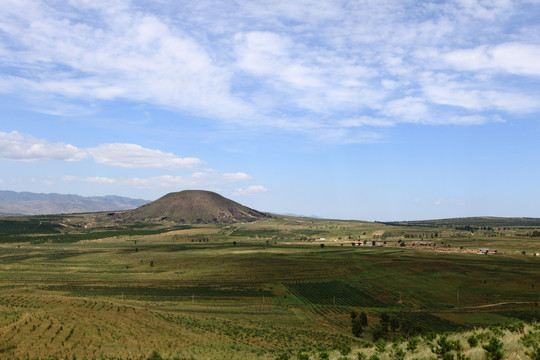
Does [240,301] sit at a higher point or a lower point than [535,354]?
lower

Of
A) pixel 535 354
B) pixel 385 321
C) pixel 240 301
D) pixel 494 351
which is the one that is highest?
pixel 535 354

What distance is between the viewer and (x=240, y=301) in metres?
111

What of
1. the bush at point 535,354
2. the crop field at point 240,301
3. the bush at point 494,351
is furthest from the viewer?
the crop field at point 240,301

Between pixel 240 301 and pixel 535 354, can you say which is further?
pixel 240 301

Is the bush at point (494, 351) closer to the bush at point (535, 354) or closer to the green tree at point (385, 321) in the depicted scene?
the bush at point (535, 354)

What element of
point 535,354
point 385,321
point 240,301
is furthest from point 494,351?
point 240,301

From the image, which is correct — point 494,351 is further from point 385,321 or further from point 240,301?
point 240,301

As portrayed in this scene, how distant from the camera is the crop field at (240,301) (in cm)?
5197

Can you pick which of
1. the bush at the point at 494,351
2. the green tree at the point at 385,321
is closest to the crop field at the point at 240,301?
the green tree at the point at 385,321

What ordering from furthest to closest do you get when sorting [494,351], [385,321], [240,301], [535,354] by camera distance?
[240,301] → [385,321] → [494,351] → [535,354]

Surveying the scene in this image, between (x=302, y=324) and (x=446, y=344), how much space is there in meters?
67.3

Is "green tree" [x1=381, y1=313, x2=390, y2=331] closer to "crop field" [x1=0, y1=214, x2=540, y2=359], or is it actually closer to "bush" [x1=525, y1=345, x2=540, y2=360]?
"crop field" [x1=0, y1=214, x2=540, y2=359]

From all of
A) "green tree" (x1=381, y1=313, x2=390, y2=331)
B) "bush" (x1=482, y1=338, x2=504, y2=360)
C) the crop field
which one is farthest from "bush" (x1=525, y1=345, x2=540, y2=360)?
"green tree" (x1=381, y1=313, x2=390, y2=331)

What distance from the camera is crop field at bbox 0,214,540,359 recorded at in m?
52.0
